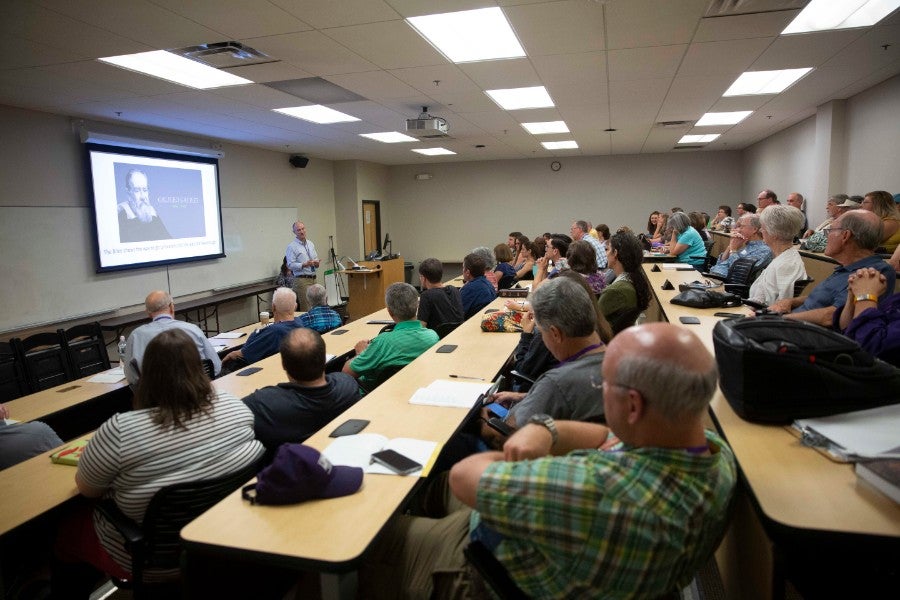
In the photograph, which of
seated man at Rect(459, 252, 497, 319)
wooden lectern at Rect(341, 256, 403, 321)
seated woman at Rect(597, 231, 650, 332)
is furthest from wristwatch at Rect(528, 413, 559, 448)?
wooden lectern at Rect(341, 256, 403, 321)

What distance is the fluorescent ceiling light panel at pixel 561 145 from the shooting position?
9.54 meters

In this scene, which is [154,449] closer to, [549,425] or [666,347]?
[549,425]

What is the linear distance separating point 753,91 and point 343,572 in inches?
248

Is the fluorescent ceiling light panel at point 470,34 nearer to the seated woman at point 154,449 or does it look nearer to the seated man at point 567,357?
the seated man at point 567,357

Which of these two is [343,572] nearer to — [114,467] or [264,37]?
[114,467]

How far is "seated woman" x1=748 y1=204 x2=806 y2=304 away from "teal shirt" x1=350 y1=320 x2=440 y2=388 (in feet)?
7.26

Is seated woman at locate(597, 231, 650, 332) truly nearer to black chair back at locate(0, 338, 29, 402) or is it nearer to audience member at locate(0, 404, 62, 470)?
audience member at locate(0, 404, 62, 470)

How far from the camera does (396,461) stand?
1766mm

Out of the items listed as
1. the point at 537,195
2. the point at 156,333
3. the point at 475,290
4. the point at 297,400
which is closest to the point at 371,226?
the point at 537,195

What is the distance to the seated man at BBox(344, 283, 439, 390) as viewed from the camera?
317 cm

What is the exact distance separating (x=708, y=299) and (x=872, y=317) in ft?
4.91

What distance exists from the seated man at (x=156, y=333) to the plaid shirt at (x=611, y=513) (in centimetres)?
277

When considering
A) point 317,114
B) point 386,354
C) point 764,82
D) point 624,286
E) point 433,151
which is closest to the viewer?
point 386,354

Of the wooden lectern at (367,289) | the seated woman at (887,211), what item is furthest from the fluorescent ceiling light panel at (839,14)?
the wooden lectern at (367,289)
